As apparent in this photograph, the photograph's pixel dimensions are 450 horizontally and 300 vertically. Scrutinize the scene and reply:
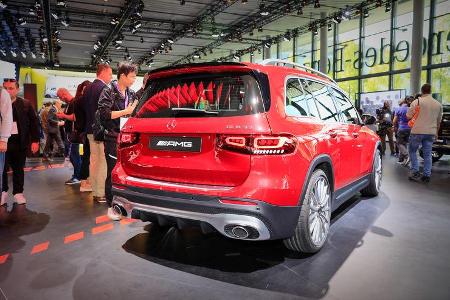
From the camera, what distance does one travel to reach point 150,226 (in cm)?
394

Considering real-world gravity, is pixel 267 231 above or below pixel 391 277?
above

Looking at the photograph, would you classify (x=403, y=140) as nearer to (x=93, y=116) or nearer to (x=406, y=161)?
(x=406, y=161)

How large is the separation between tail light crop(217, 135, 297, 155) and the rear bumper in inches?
13.3

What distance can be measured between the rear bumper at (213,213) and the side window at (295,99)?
0.75m

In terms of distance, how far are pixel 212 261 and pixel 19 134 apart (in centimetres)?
329

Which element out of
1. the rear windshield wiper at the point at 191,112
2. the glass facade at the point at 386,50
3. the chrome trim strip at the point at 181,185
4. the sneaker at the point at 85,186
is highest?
the glass facade at the point at 386,50

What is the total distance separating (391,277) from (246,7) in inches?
586

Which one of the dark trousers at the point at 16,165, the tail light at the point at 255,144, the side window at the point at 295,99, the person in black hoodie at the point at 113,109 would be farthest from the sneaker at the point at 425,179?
the dark trousers at the point at 16,165

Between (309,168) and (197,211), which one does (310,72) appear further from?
(197,211)

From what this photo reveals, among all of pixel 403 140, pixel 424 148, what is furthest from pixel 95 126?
pixel 403 140

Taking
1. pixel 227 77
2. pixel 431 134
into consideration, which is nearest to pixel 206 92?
pixel 227 77

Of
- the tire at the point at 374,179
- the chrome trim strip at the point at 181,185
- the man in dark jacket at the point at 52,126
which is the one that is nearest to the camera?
the chrome trim strip at the point at 181,185

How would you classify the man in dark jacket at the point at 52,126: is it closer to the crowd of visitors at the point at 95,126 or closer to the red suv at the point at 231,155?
the crowd of visitors at the point at 95,126

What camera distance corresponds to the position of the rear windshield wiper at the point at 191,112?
2617mm
